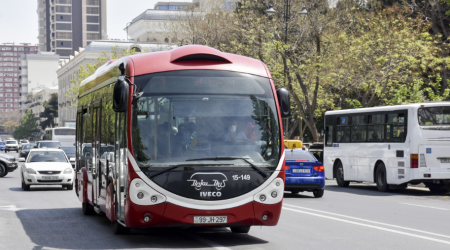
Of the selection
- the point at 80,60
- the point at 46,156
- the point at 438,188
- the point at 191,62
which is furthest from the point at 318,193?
the point at 80,60

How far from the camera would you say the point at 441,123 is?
21297 mm

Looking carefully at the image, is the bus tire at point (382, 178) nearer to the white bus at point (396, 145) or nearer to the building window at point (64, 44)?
the white bus at point (396, 145)

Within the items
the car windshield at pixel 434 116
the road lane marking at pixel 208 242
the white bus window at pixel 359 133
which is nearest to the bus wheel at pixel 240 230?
the road lane marking at pixel 208 242

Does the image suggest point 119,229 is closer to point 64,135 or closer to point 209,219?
point 209,219

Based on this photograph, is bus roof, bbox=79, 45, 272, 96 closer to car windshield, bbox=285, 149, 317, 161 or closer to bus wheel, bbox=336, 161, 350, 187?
car windshield, bbox=285, 149, 317, 161

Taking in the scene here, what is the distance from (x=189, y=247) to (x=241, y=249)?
29.8 inches

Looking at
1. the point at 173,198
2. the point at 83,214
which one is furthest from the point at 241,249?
the point at 83,214

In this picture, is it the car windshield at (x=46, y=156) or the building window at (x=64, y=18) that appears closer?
the car windshield at (x=46, y=156)

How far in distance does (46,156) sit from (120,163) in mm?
15088

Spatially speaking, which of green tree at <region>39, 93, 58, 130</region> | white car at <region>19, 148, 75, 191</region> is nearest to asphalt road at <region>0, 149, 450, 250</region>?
white car at <region>19, 148, 75, 191</region>

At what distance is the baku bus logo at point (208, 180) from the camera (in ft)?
31.2

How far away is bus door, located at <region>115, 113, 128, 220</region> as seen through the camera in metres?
9.85

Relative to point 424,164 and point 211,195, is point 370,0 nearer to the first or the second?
point 424,164

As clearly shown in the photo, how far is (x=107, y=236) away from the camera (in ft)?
36.4
